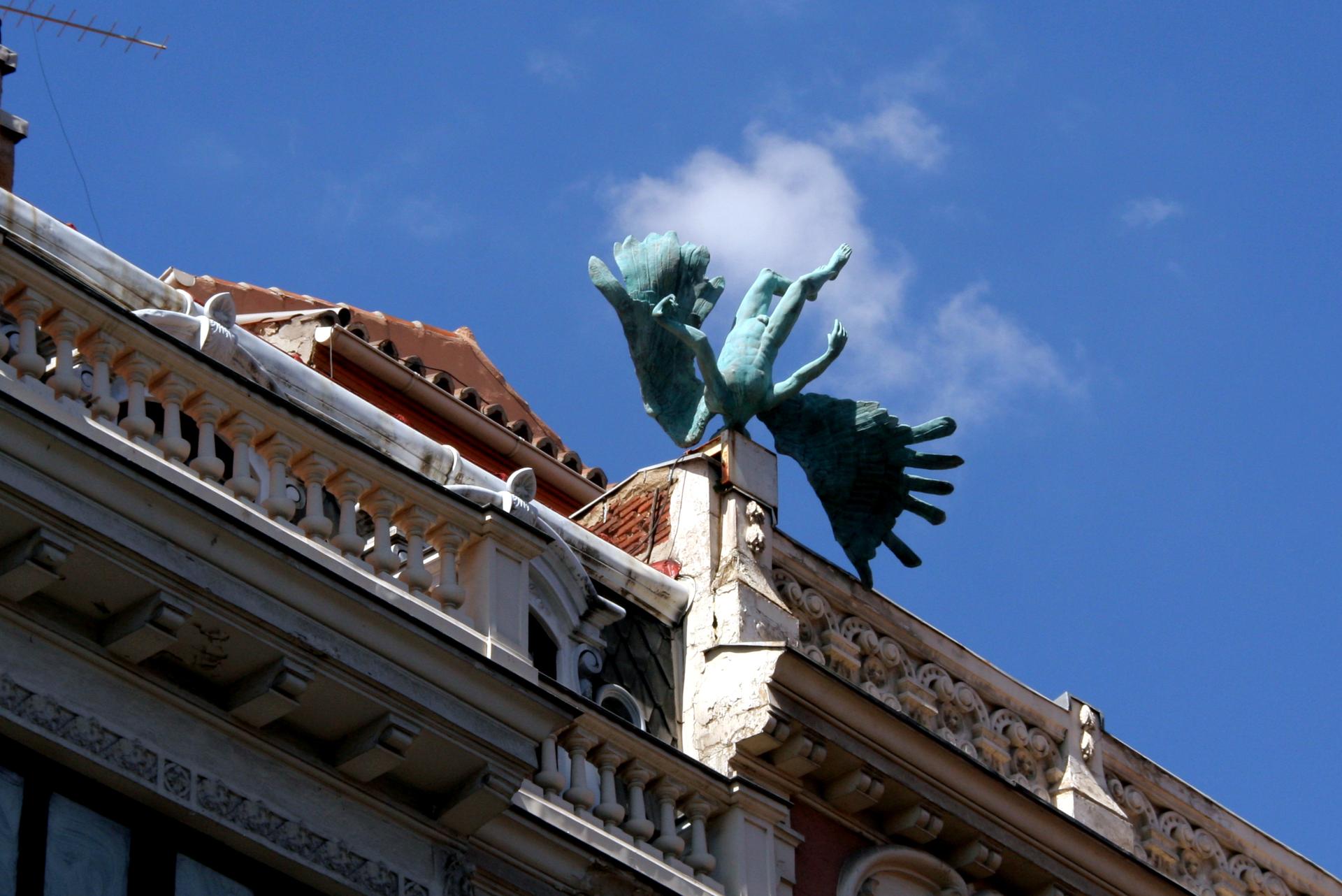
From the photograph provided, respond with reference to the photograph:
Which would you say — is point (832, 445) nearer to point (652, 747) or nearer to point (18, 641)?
point (652, 747)

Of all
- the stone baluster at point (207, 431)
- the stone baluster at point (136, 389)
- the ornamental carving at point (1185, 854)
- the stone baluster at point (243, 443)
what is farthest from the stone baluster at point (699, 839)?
the ornamental carving at point (1185, 854)

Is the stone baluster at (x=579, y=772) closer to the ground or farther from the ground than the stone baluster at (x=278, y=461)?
closer to the ground

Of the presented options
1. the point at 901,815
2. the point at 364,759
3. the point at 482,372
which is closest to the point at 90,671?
the point at 364,759

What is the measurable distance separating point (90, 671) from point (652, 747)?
3245 mm

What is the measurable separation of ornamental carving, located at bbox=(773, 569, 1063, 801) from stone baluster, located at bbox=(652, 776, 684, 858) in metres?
1.70

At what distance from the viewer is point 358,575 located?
12102 mm

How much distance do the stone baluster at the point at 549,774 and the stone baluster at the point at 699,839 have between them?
87 cm

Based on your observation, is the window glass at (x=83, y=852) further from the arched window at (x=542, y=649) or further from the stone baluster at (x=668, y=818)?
the arched window at (x=542, y=649)

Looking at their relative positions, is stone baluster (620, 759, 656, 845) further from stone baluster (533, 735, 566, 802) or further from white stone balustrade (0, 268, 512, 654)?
white stone balustrade (0, 268, 512, 654)

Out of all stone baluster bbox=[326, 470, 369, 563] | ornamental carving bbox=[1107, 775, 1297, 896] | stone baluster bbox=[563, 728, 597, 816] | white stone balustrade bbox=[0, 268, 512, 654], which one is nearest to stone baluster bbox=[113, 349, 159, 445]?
white stone balustrade bbox=[0, 268, 512, 654]

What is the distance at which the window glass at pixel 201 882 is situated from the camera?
11.0m

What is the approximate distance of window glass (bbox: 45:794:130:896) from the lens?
34.8 ft

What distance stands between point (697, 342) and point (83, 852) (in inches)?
231

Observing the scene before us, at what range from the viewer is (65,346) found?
37.7 feet
